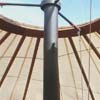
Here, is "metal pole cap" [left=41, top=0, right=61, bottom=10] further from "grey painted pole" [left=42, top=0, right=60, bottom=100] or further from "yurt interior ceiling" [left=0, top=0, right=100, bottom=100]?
"yurt interior ceiling" [left=0, top=0, right=100, bottom=100]

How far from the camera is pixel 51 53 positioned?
3.76 meters

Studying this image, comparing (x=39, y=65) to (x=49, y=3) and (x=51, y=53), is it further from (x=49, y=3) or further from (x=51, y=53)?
(x=51, y=53)

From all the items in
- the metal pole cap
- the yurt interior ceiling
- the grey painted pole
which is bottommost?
the grey painted pole

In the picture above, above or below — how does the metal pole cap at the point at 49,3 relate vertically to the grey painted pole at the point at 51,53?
above

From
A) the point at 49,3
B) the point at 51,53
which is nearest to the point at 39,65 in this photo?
the point at 49,3

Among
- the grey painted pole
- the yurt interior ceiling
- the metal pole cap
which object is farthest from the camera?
the yurt interior ceiling

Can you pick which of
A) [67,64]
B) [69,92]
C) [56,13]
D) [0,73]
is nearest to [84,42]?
[67,64]

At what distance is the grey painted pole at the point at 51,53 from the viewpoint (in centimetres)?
362

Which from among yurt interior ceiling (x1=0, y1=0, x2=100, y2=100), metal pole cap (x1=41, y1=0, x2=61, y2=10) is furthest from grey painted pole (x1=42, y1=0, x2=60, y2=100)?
yurt interior ceiling (x1=0, y1=0, x2=100, y2=100)

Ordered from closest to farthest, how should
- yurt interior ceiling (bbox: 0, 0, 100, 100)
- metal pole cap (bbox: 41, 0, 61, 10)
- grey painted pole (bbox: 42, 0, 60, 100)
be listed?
grey painted pole (bbox: 42, 0, 60, 100) → metal pole cap (bbox: 41, 0, 61, 10) → yurt interior ceiling (bbox: 0, 0, 100, 100)

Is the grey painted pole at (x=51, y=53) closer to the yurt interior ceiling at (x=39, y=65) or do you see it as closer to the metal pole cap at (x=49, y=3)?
the metal pole cap at (x=49, y=3)

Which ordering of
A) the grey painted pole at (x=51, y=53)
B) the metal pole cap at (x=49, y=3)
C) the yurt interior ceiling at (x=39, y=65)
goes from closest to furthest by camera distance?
the grey painted pole at (x=51, y=53) → the metal pole cap at (x=49, y=3) → the yurt interior ceiling at (x=39, y=65)

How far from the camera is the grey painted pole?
3.62m

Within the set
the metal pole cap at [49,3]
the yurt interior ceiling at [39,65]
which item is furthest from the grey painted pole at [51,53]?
the yurt interior ceiling at [39,65]
